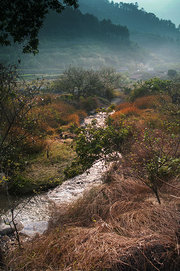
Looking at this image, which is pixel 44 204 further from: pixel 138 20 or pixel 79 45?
pixel 138 20

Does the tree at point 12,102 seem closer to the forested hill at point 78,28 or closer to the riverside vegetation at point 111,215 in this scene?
the riverside vegetation at point 111,215

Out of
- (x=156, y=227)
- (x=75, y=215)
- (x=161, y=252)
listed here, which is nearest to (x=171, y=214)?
(x=156, y=227)

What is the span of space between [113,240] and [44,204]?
3.17 meters

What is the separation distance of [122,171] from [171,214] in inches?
93.4

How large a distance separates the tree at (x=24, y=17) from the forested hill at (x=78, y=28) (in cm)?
10450

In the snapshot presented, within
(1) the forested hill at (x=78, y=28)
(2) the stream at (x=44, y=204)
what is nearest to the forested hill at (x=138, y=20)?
(1) the forested hill at (x=78, y=28)

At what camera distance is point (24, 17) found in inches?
147

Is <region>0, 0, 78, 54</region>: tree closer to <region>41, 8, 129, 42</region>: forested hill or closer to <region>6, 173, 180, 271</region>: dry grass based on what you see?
<region>6, 173, 180, 271</region>: dry grass

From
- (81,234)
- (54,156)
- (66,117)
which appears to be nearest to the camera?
(81,234)

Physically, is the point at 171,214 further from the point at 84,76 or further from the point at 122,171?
the point at 84,76

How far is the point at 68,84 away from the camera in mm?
Answer: 20344

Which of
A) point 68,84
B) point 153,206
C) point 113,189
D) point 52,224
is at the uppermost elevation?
point 68,84

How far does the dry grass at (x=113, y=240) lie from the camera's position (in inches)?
120

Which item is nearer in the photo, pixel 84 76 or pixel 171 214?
pixel 171 214
